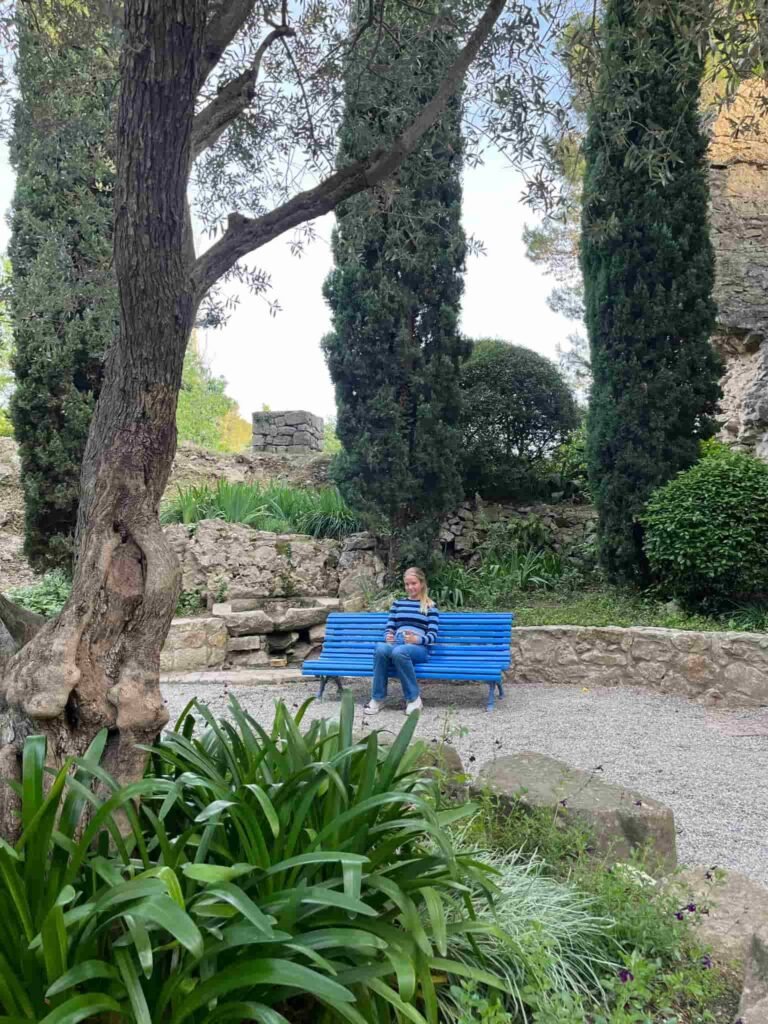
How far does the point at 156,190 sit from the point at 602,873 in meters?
2.51

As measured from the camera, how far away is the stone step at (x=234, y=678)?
24.0 ft

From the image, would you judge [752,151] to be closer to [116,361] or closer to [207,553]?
[207,553]

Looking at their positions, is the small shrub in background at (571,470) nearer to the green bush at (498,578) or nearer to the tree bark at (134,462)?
the green bush at (498,578)

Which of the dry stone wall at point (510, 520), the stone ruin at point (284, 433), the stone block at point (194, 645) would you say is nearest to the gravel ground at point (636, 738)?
the stone block at point (194, 645)

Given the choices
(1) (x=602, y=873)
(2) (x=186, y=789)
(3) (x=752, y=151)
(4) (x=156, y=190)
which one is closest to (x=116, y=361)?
(4) (x=156, y=190)

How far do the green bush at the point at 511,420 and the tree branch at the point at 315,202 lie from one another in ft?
20.0

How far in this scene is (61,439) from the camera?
8812mm

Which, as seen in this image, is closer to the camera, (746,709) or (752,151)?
(746,709)

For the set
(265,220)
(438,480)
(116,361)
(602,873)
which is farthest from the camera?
(438,480)

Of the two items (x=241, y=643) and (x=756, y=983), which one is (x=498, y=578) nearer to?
(x=241, y=643)

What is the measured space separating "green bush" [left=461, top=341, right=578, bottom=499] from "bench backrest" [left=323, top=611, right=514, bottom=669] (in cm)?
303

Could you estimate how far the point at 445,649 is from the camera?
6.83 metres

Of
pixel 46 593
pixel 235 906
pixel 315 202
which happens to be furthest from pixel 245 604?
pixel 235 906

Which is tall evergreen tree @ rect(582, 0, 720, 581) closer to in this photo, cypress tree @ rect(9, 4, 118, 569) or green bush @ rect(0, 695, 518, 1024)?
cypress tree @ rect(9, 4, 118, 569)
